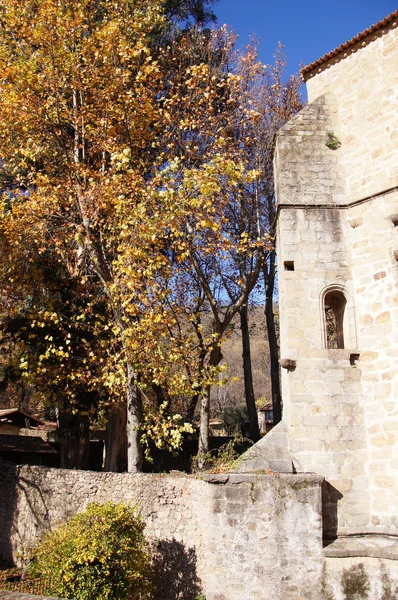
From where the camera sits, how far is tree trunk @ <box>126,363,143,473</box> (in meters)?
10.7

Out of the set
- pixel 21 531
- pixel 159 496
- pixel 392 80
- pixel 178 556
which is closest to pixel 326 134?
pixel 392 80

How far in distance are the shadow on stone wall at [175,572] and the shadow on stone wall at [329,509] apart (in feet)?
8.08

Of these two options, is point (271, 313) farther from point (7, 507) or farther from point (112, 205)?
point (7, 507)

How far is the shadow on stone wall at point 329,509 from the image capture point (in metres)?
7.68

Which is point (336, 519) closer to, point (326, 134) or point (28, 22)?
point (326, 134)

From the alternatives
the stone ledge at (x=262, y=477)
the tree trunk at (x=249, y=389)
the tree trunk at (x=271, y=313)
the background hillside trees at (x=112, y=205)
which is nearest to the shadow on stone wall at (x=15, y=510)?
the background hillside trees at (x=112, y=205)

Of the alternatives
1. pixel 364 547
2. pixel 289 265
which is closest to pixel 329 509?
pixel 364 547

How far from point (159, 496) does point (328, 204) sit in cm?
626

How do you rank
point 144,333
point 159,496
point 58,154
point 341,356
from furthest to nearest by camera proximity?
point 58,154
point 144,333
point 159,496
point 341,356

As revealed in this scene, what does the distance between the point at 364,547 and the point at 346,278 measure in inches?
167

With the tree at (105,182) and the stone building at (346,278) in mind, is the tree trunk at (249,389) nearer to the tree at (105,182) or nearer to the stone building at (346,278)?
the tree at (105,182)

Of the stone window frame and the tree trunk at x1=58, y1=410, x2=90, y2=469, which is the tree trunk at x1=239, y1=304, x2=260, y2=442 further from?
the stone window frame

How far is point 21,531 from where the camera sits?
39.5 feet

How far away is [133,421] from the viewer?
10.7 metres
